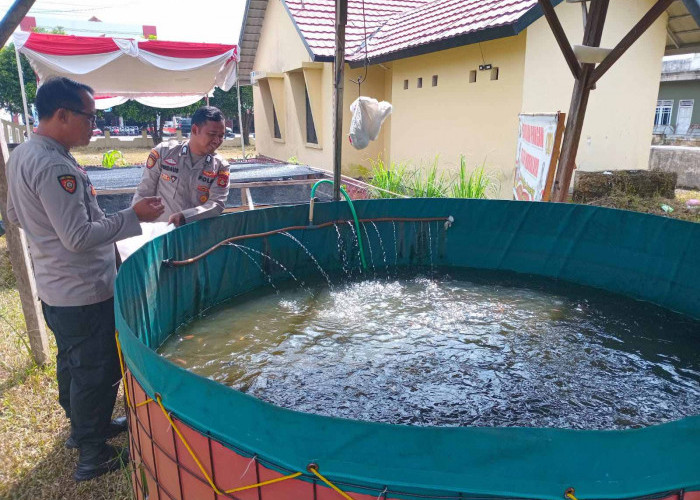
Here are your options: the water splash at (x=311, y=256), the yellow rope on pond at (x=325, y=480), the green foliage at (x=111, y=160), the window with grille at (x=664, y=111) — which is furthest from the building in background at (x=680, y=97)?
the yellow rope on pond at (x=325, y=480)

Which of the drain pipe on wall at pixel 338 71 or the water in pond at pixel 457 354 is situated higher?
the drain pipe on wall at pixel 338 71

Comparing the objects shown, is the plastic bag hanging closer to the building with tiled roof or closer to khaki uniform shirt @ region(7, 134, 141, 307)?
the building with tiled roof

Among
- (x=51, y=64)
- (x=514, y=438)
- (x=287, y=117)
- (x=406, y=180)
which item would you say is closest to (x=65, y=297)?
(x=514, y=438)

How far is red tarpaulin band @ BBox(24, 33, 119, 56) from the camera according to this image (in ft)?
27.4

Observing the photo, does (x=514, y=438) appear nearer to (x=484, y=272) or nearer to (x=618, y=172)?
(x=484, y=272)

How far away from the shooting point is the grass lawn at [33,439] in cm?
263

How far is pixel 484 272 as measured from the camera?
5.42m

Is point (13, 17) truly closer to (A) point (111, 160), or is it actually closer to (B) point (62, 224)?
(B) point (62, 224)

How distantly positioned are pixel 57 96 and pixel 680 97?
25.9 m

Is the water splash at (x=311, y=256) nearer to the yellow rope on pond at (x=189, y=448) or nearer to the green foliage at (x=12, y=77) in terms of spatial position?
the yellow rope on pond at (x=189, y=448)

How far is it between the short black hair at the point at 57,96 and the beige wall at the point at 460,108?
20.9ft

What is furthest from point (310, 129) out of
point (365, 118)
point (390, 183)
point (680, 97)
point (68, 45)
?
point (680, 97)

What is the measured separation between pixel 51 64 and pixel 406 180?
20.6ft

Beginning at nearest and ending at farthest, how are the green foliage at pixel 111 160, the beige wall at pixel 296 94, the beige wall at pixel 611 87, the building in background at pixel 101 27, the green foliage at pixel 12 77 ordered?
the beige wall at pixel 611 87, the beige wall at pixel 296 94, the green foliage at pixel 111 160, the green foliage at pixel 12 77, the building in background at pixel 101 27
